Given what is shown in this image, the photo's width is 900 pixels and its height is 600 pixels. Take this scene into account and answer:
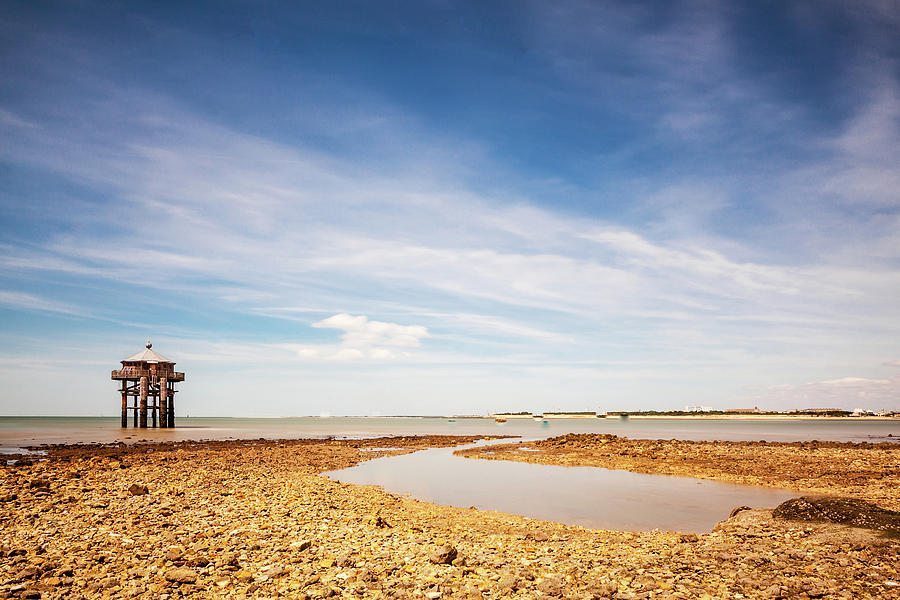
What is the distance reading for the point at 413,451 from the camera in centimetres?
4400

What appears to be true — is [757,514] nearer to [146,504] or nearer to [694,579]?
[694,579]

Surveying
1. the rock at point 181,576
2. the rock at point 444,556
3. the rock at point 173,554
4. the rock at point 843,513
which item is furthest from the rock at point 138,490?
the rock at point 843,513

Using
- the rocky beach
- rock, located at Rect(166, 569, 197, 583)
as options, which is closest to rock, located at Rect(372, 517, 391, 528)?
the rocky beach

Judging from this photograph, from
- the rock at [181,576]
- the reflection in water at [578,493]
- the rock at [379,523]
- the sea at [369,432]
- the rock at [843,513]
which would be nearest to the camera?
the rock at [181,576]

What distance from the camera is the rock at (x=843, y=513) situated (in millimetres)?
11180

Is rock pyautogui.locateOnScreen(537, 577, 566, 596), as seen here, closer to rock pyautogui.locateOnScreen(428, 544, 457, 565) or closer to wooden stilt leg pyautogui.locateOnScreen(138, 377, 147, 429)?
rock pyautogui.locateOnScreen(428, 544, 457, 565)

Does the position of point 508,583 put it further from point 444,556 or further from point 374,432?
point 374,432

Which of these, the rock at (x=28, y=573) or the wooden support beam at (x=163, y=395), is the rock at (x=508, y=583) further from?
the wooden support beam at (x=163, y=395)

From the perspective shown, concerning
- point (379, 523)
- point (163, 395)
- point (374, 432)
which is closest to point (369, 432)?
point (374, 432)

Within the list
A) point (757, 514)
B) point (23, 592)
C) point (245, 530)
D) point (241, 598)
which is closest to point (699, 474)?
point (757, 514)

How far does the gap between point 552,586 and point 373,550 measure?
149 inches

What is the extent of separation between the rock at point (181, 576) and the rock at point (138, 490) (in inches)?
351

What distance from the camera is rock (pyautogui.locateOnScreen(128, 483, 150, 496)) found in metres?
15.9

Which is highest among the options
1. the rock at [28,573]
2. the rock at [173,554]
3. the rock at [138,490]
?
the rock at [28,573]
